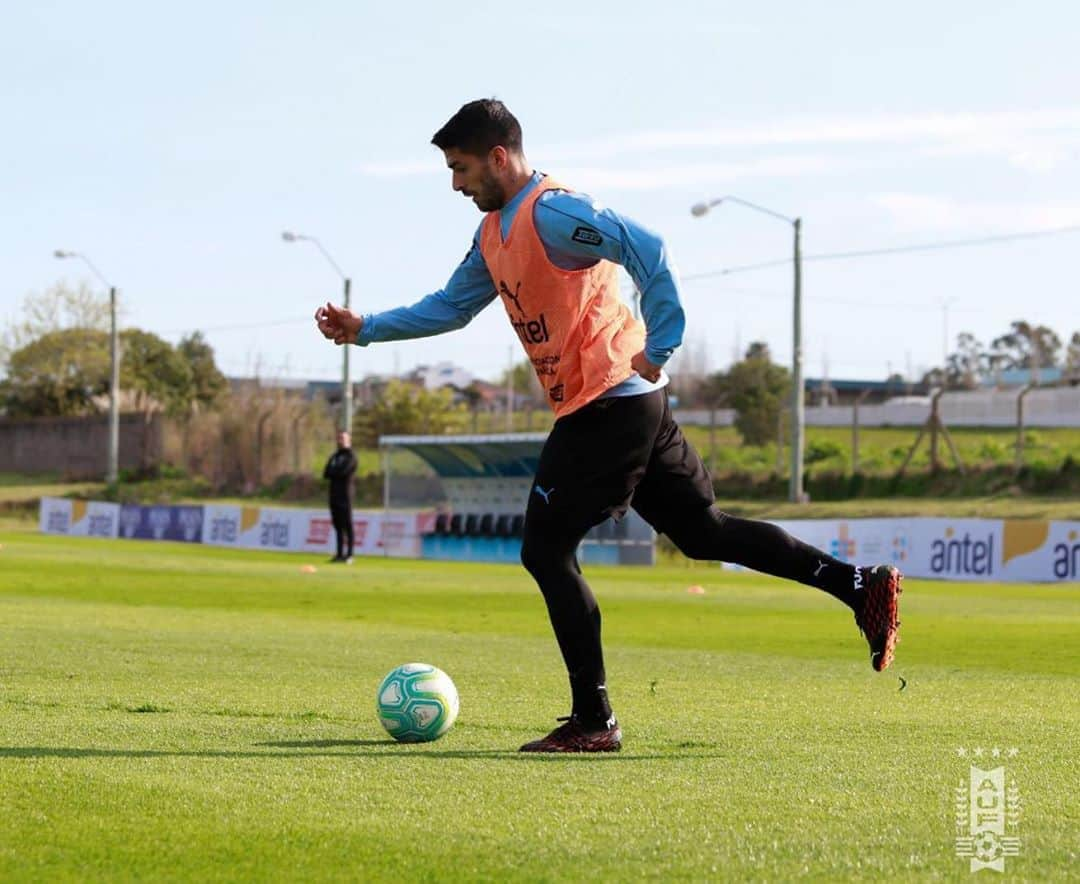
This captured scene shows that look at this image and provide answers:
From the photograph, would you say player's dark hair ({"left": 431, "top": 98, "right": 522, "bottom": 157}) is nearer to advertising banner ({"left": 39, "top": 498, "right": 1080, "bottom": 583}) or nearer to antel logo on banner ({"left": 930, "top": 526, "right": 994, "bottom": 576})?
advertising banner ({"left": 39, "top": 498, "right": 1080, "bottom": 583})

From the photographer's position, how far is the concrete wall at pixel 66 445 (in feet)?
230

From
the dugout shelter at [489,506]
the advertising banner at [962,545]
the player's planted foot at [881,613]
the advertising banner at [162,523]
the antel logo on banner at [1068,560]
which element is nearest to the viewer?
the player's planted foot at [881,613]

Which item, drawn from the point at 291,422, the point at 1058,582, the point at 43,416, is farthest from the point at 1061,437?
the point at 43,416

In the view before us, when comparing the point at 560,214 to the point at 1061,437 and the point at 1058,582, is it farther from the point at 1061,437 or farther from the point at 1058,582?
the point at 1061,437

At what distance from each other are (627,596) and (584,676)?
14.5 meters

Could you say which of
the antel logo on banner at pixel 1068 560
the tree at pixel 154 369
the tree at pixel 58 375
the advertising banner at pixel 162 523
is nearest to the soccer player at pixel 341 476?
the antel logo on banner at pixel 1068 560

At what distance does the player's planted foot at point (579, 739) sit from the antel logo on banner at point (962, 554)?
2284cm

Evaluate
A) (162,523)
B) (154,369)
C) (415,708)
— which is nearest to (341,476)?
(162,523)

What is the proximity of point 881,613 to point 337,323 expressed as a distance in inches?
96.5

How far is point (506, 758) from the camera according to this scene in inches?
237

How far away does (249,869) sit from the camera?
4078 mm

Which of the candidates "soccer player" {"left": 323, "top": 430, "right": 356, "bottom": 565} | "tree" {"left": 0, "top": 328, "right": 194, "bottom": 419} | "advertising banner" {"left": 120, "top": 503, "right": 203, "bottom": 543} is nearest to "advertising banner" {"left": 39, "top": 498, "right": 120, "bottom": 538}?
"advertising banner" {"left": 120, "top": 503, "right": 203, "bottom": 543}

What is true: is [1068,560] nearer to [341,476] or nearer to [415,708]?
[341,476]

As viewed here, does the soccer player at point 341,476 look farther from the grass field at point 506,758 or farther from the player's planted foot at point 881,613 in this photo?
the player's planted foot at point 881,613
